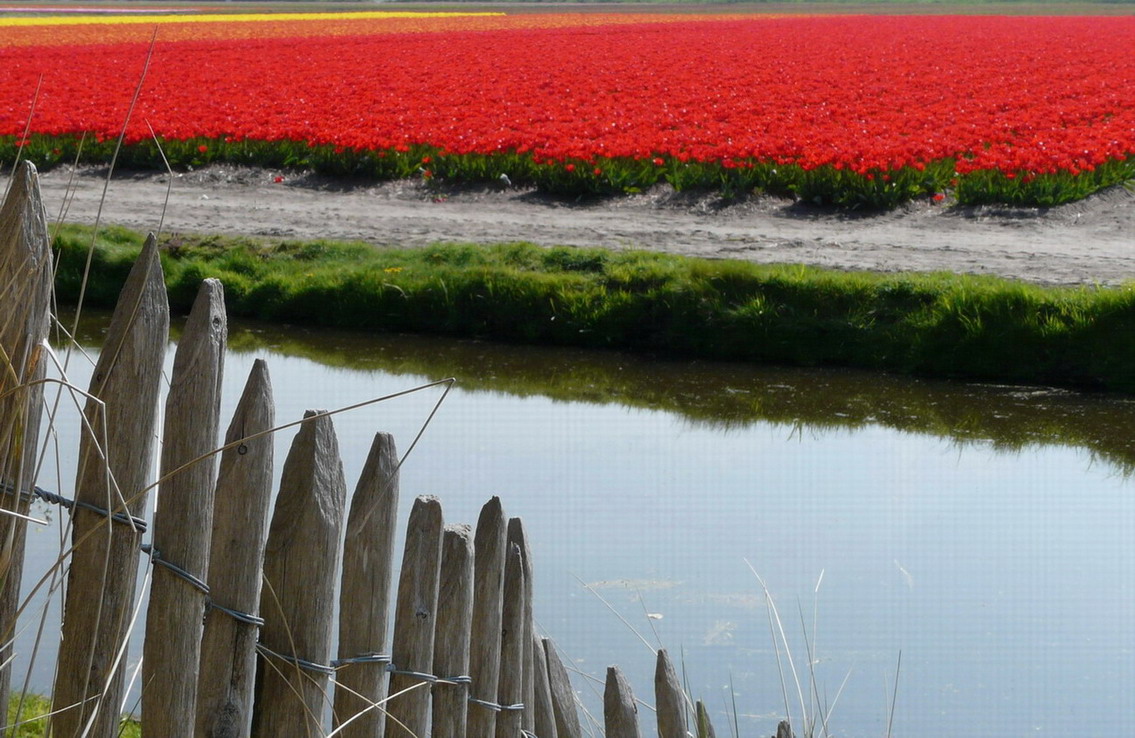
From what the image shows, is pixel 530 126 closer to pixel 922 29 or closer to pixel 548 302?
pixel 548 302

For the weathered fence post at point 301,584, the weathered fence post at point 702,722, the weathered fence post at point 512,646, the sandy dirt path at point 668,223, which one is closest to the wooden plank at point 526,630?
the weathered fence post at point 512,646

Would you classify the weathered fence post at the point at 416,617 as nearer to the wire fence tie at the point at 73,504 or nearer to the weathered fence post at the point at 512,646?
the weathered fence post at the point at 512,646

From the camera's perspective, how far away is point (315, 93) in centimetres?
1817

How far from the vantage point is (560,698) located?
8.93 ft

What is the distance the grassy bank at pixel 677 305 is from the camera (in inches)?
295

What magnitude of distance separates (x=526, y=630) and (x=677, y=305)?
19.3 feet

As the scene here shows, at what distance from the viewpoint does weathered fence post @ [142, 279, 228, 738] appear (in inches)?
71.0

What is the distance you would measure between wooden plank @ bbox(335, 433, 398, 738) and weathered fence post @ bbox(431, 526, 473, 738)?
133 mm

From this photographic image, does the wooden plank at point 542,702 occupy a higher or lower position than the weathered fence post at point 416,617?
lower

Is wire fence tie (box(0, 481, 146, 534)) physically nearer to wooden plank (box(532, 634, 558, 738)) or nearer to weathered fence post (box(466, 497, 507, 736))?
weathered fence post (box(466, 497, 507, 736))

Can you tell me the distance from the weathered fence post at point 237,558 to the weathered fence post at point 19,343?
0.26 m

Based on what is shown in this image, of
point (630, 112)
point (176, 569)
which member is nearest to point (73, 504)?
point (176, 569)

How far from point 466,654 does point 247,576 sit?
1.66ft

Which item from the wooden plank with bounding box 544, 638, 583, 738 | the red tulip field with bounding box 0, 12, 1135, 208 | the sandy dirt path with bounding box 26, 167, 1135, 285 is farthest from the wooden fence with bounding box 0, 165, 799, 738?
the sandy dirt path with bounding box 26, 167, 1135, 285
